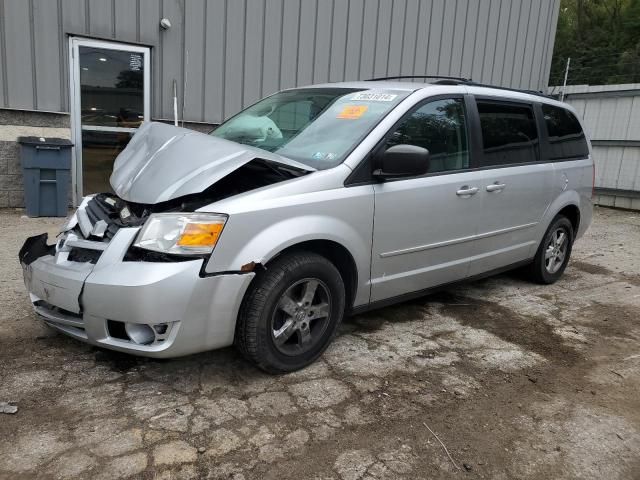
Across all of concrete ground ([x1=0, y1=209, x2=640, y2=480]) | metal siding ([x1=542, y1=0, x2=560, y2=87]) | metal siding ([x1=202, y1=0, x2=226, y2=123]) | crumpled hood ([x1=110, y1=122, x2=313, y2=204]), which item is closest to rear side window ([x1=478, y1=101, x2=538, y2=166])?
concrete ground ([x1=0, y1=209, x2=640, y2=480])

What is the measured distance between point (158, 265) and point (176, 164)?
0.68 meters

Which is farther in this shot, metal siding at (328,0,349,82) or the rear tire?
metal siding at (328,0,349,82)

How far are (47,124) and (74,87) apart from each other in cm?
61

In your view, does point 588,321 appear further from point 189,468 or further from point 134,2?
point 134,2

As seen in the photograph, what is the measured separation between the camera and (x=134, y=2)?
7.32 meters

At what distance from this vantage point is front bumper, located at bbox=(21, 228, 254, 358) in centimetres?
262

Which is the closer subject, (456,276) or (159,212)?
(159,212)

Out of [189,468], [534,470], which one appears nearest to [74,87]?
[189,468]

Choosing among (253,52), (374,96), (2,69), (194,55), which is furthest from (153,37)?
(374,96)

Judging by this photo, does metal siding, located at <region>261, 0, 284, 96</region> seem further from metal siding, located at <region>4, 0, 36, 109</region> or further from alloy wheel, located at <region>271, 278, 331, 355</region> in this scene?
alloy wheel, located at <region>271, 278, 331, 355</region>

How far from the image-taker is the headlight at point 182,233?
8.87 feet

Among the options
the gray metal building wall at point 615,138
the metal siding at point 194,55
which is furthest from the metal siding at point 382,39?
the gray metal building wall at point 615,138

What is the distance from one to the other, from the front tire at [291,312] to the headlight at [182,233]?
368mm

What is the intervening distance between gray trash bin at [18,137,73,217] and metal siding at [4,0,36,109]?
624 mm
